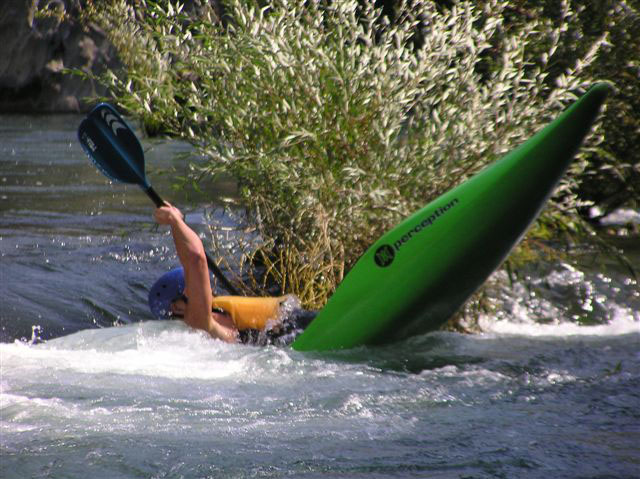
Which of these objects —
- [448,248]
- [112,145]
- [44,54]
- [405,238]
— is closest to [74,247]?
[112,145]

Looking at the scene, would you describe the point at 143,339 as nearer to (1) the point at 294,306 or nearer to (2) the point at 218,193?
(1) the point at 294,306

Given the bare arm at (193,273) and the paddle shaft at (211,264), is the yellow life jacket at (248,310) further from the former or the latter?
the paddle shaft at (211,264)

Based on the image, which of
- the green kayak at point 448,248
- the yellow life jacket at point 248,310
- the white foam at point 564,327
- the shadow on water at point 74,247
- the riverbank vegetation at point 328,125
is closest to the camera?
the green kayak at point 448,248

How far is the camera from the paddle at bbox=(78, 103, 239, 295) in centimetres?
511

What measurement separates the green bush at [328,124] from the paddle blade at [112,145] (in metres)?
0.42

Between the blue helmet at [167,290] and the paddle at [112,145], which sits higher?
the paddle at [112,145]

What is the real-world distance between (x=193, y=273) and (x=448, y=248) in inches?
44.3

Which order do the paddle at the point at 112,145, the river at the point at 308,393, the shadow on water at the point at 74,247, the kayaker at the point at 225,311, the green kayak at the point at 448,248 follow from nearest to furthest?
the river at the point at 308,393 < the green kayak at the point at 448,248 < the kayaker at the point at 225,311 < the paddle at the point at 112,145 < the shadow on water at the point at 74,247

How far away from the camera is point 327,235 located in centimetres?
539

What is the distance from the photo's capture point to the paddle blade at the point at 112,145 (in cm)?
511

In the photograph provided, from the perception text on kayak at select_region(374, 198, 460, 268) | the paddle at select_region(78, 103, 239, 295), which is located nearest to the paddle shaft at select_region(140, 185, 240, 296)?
the paddle at select_region(78, 103, 239, 295)

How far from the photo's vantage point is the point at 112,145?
202 inches

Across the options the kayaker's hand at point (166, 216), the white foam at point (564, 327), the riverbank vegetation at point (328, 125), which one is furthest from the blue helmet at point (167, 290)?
the white foam at point (564, 327)

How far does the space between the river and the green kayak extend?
15 centimetres
